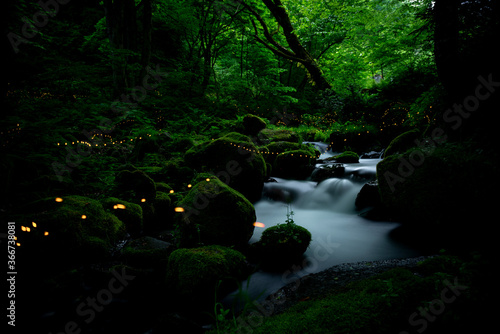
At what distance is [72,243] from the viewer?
12.0ft

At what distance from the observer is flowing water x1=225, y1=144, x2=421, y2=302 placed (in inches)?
159

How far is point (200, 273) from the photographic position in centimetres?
318

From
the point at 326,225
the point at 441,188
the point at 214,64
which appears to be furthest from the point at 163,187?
the point at 214,64

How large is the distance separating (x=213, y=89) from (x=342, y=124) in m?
8.07

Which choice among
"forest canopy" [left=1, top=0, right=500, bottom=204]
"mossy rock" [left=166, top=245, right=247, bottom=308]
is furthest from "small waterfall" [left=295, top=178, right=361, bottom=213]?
"mossy rock" [left=166, top=245, right=247, bottom=308]

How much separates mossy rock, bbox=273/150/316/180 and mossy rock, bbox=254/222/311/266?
4.97m

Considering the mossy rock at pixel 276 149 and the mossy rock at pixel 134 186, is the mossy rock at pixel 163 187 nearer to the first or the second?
the mossy rock at pixel 134 186

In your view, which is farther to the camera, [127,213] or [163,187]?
[163,187]

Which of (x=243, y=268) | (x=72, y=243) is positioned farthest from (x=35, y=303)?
(x=243, y=268)

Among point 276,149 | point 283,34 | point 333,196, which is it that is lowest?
point 333,196

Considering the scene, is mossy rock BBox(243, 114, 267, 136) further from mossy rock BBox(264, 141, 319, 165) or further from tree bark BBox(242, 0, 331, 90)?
tree bark BBox(242, 0, 331, 90)

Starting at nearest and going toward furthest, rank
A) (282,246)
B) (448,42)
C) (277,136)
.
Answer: (282,246)
(448,42)
(277,136)

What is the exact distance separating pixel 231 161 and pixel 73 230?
4.04m

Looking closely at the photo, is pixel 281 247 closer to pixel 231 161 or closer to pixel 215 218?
pixel 215 218
